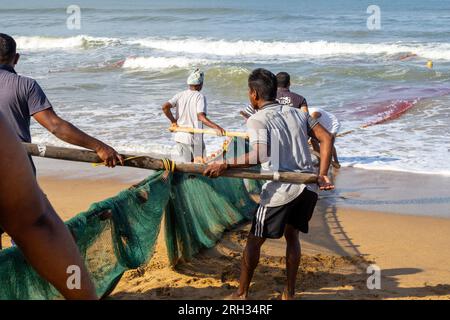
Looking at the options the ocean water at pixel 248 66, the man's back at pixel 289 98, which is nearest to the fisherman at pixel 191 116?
the man's back at pixel 289 98

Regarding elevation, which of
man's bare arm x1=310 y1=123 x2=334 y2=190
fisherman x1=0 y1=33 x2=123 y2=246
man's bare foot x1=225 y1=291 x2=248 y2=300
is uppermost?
fisherman x1=0 y1=33 x2=123 y2=246

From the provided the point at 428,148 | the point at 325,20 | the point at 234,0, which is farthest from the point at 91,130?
the point at 234,0

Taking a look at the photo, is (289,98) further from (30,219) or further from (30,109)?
(30,219)

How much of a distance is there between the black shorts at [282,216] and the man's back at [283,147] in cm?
4

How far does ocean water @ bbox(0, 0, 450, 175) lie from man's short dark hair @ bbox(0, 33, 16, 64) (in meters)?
6.46

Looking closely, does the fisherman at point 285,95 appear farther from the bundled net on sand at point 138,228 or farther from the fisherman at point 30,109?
the fisherman at point 30,109

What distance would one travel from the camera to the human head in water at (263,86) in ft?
15.9

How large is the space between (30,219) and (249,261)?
139 inches

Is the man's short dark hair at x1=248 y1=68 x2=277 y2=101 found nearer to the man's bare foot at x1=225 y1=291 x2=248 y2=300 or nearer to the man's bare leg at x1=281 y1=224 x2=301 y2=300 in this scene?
the man's bare leg at x1=281 y1=224 x2=301 y2=300

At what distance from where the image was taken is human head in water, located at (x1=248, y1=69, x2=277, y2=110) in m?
4.84

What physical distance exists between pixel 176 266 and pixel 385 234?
2321 millimetres

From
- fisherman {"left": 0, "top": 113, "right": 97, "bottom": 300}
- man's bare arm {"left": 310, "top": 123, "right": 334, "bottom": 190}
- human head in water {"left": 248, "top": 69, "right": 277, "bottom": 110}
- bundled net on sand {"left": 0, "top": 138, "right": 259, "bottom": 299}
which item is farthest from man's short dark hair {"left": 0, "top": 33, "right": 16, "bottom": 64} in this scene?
fisherman {"left": 0, "top": 113, "right": 97, "bottom": 300}

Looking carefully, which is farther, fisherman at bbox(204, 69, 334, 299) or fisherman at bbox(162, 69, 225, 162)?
fisherman at bbox(162, 69, 225, 162)
